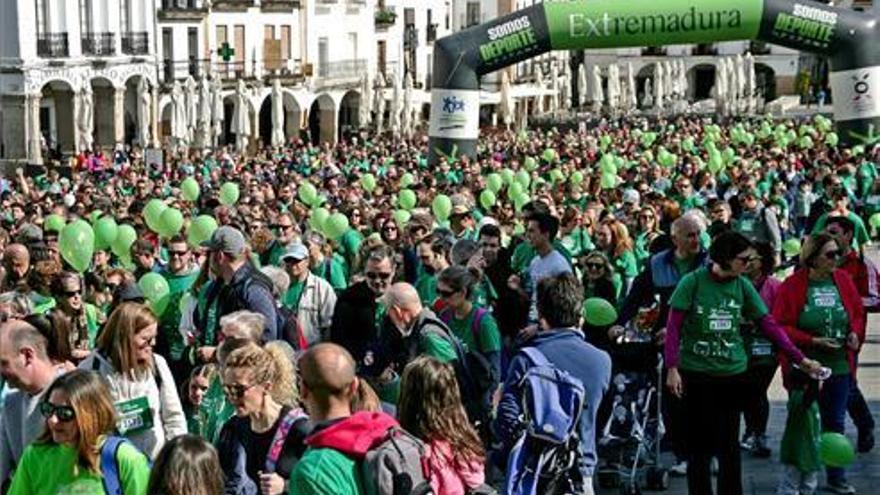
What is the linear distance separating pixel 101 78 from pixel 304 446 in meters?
49.0

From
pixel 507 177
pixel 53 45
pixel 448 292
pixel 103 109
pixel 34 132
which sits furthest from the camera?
pixel 103 109

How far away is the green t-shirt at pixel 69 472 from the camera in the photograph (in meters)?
6.32

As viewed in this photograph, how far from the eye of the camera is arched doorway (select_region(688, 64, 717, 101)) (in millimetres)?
93875

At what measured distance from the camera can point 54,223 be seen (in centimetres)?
1702

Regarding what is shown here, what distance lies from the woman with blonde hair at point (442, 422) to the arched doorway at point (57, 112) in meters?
47.5

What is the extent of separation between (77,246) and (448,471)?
8.36 meters

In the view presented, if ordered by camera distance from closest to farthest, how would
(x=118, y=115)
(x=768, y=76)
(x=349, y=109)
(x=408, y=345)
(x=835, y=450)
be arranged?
(x=408, y=345), (x=835, y=450), (x=118, y=115), (x=349, y=109), (x=768, y=76)

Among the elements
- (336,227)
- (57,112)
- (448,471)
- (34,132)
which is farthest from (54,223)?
(57,112)

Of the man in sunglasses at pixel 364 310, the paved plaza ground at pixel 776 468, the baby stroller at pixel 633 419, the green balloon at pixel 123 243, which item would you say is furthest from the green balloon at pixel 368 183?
the man in sunglasses at pixel 364 310

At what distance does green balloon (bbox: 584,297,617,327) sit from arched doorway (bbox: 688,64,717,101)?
83538mm

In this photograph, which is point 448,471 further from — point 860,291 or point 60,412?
point 860,291

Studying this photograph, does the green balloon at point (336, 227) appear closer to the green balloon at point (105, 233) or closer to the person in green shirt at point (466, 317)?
the green balloon at point (105, 233)

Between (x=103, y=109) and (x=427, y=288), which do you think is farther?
(x=103, y=109)

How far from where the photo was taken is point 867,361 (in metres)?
15.7
